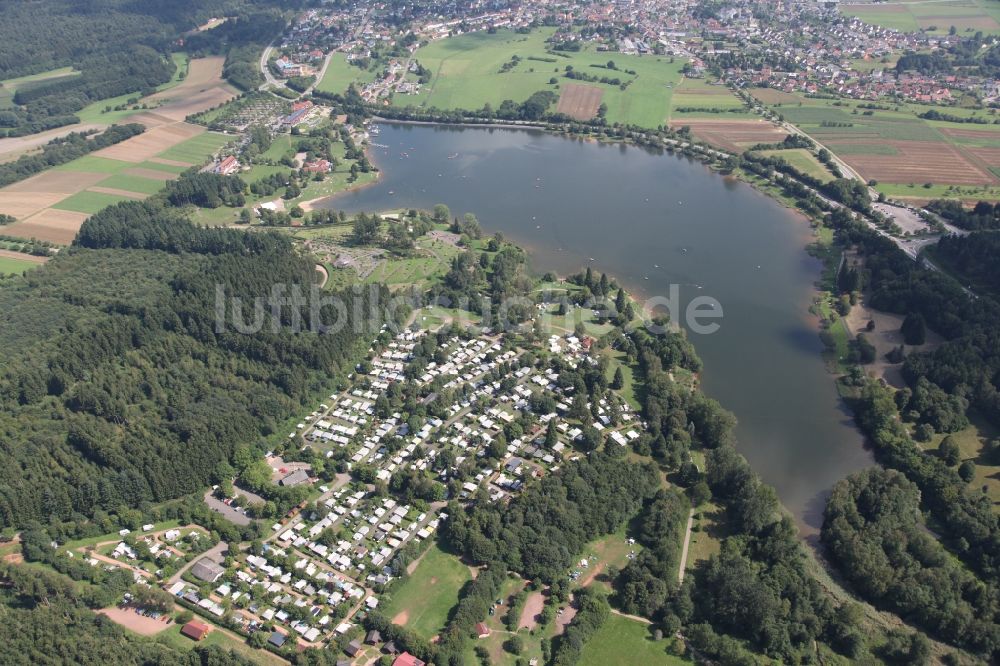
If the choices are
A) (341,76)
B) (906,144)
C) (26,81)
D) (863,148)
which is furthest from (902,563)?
(26,81)

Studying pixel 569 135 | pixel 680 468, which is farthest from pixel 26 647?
pixel 569 135

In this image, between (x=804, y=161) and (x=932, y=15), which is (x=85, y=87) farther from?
(x=932, y=15)

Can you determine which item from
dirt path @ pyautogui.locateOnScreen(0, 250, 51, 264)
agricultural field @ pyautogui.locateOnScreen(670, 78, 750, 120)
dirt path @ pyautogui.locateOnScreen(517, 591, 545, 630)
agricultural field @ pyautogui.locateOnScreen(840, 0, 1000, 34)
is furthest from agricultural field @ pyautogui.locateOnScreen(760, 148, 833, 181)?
dirt path @ pyautogui.locateOnScreen(0, 250, 51, 264)

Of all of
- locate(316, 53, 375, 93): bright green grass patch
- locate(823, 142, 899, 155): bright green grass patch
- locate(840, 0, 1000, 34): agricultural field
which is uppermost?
locate(840, 0, 1000, 34): agricultural field

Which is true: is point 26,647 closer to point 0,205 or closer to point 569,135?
point 0,205

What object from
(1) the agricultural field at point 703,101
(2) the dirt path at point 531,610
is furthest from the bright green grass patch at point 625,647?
(1) the agricultural field at point 703,101

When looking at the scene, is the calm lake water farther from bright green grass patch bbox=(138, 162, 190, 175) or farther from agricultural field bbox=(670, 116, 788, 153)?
bright green grass patch bbox=(138, 162, 190, 175)
